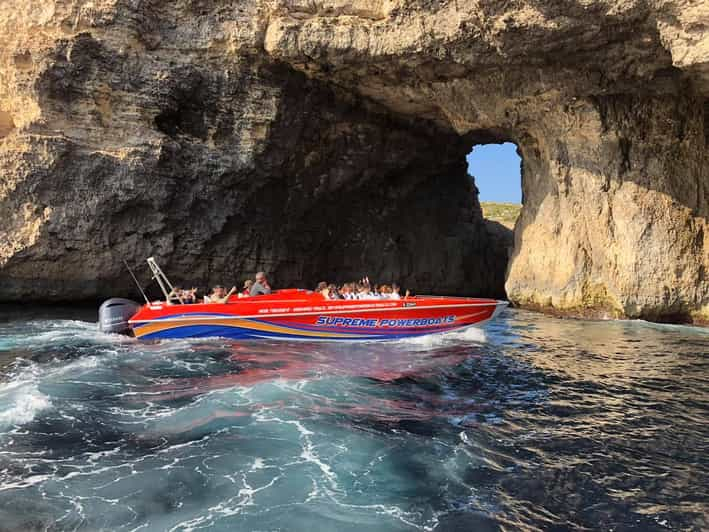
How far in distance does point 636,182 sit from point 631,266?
7.44ft

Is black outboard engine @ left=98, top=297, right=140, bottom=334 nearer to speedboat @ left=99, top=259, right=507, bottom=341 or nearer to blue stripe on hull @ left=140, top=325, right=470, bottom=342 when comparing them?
speedboat @ left=99, top=259, right=507, bottom=341

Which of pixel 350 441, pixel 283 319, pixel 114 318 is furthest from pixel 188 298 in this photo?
pixel 350 441

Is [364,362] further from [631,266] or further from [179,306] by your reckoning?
[631,266]

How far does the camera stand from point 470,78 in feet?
51.7

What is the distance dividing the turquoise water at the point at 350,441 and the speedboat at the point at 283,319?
1.60 metres

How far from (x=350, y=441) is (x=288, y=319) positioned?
6.28 meters

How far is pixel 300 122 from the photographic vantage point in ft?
58.2

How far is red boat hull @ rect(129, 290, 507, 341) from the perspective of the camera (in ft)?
39.1

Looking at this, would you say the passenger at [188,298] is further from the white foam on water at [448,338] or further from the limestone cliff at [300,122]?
the white foam on water at [448,338]

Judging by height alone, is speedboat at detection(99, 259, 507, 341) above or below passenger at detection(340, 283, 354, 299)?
below

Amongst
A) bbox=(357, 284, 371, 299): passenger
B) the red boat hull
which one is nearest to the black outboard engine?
the red boat hull

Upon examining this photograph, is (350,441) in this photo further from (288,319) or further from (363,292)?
(363,292)

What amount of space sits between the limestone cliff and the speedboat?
5.08 meters

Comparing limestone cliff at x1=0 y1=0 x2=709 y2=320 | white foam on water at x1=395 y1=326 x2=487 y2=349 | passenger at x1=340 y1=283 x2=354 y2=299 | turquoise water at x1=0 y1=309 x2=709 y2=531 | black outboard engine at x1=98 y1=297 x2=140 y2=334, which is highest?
limestone cliff at x1=0 y1=0 x2=709 y2=320
